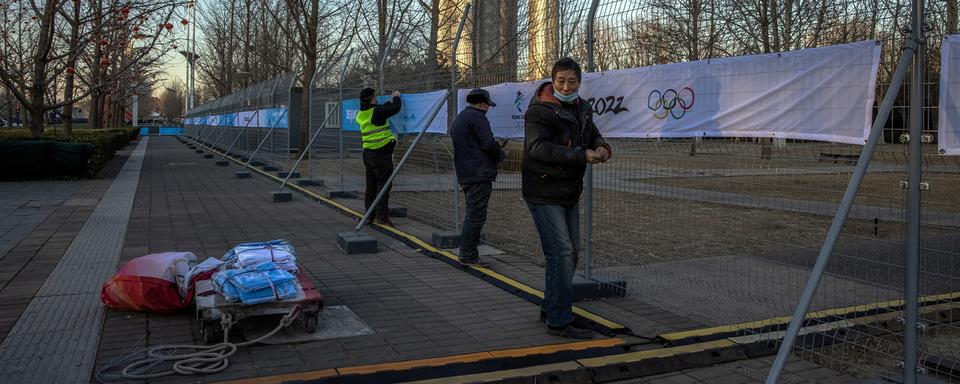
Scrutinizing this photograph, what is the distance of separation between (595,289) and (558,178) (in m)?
1.56

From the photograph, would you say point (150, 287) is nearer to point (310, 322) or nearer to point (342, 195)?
point (310, 322)

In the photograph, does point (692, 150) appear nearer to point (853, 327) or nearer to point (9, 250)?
point (853, 327)

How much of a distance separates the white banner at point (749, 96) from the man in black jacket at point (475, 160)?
42.6 inches

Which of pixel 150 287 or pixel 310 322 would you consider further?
pixel 150 287

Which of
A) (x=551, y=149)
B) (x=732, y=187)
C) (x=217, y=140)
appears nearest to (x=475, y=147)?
(x=551, y=149)

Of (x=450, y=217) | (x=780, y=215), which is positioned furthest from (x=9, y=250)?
(x=780, y=215)

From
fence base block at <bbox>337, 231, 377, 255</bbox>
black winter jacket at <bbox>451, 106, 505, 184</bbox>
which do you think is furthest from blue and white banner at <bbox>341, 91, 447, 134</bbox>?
fence base block at <bbox>337, 231, 377, 255</bbox>

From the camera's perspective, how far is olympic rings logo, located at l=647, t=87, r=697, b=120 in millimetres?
5641

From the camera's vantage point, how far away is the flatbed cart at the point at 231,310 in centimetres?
476

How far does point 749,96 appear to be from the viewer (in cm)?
519

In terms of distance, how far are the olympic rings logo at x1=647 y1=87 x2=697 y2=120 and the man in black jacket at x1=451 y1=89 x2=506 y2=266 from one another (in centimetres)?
177

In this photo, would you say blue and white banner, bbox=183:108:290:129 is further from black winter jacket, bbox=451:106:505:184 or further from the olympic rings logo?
the olympic rings logo

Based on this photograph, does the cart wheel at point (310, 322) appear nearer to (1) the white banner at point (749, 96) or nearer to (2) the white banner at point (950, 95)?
(1) the white banner at point (749, 96)

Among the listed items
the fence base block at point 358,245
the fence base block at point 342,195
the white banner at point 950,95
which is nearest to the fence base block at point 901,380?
the white banner at point 950,95
